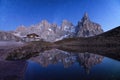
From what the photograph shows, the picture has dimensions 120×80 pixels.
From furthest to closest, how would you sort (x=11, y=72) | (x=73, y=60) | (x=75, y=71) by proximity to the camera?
1. (x=73, y=60)
2. (x=75, y=71)
3. (x=11, y=72)

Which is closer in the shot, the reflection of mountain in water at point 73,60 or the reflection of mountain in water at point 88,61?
the reflection of mountain in water at point 88,61

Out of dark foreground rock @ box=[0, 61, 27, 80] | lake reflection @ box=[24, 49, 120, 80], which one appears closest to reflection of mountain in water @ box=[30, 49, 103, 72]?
lake reflection @ box=[24, 49, 120, 80]

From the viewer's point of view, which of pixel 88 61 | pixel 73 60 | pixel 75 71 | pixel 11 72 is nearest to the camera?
pixel 11 72

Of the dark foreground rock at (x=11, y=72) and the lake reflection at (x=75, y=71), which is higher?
the dark foreground rock at (x=11, y=72)

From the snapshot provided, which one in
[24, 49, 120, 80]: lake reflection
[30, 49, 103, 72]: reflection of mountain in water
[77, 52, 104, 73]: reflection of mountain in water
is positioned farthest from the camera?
[30, 49, 103, 72]: reflection of mountain in water

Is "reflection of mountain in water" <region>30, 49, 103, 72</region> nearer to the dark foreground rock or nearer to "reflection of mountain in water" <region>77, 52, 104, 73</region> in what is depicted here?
"reflection of mountain in water" <region>77, 52, 104, 73</region>

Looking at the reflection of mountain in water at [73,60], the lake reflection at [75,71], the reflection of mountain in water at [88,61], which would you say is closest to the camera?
the lake reflection at [75,71]

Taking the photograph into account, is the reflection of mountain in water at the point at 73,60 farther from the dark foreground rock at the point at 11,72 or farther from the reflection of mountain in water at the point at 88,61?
the dark foreground rock at the point at 11,72

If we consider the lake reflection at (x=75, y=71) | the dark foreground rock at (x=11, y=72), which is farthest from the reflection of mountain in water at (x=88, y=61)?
the dark foreground rock at (x=11, y=72)

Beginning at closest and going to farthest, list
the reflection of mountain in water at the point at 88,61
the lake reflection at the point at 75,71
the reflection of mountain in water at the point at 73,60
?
the lake reflection at the point at 75,71 → the reflection of mountain in water at the point at 88,61 → the reflection of mountain in water at the point at 73,60

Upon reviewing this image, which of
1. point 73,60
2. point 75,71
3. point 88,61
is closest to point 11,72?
point 75,71

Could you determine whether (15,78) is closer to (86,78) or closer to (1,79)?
Answer: (1,79)

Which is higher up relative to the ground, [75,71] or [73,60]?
[73,60]

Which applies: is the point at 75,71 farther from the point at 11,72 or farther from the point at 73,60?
the point at 73,60
